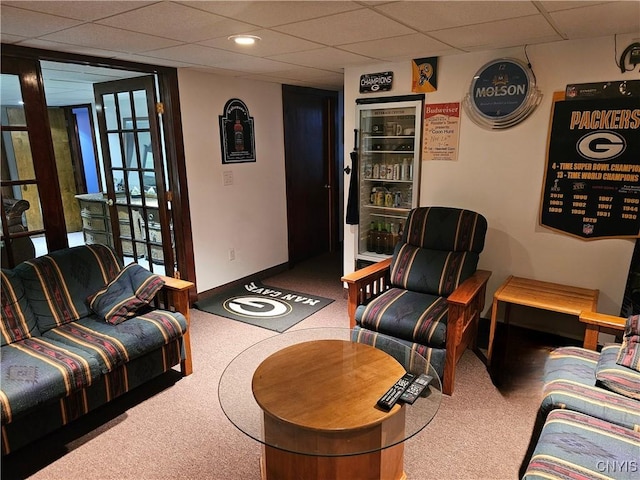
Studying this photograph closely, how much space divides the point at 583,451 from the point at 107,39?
3.14 m

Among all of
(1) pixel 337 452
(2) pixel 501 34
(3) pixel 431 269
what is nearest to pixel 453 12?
(2) pixel 501 34

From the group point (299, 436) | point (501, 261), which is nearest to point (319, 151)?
point (501, 261)

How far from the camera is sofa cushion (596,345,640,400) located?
6.02 ft

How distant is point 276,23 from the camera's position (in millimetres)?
2211

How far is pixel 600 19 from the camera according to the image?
227 centimetres

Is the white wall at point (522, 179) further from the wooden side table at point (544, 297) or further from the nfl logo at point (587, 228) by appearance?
the wooden side table at point (544, 297)

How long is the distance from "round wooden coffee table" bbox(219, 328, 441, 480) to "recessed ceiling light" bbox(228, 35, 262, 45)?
183 centimetres

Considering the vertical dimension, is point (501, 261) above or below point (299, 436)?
above

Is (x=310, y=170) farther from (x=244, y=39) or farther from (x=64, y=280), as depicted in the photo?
(x=64, y=280)

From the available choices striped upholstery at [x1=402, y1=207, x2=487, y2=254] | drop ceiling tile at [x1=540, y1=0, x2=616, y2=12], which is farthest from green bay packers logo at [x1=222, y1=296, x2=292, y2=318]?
drop ceiling tile at [x1=540, y1=0, x2=616, y2=12]

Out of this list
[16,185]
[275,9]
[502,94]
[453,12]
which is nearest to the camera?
[275,9]

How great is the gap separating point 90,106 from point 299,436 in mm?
6195

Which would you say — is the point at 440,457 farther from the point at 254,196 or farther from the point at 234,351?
the point at 254,196

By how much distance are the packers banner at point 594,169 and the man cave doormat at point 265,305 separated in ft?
7.02
